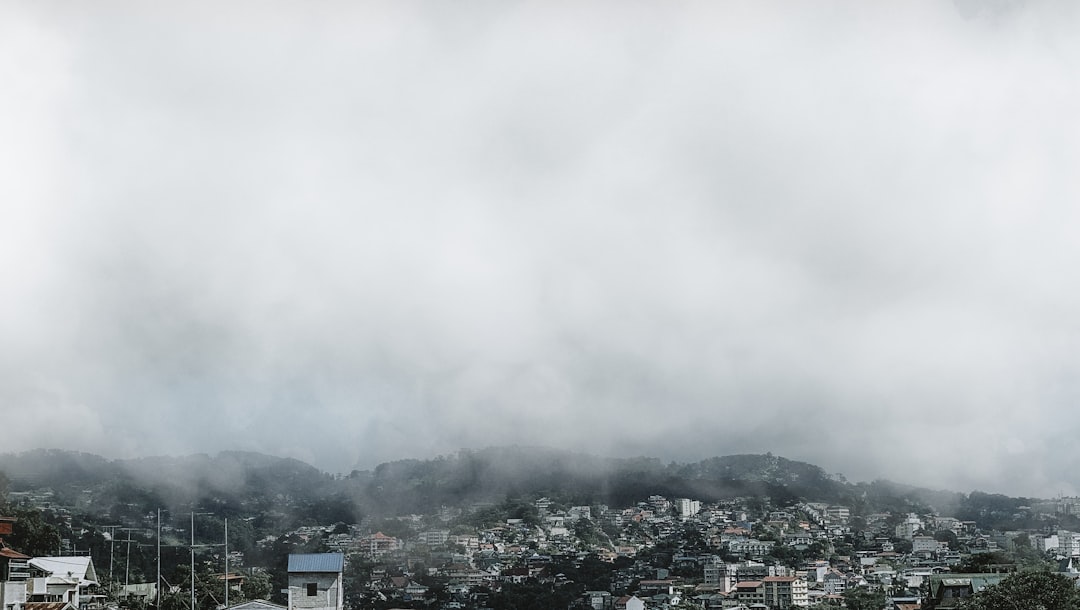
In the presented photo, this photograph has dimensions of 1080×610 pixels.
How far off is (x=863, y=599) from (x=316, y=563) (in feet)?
178

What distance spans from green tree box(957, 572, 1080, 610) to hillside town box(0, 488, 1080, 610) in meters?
13.3

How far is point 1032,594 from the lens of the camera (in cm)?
4003

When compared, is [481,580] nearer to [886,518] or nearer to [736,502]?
[736,502]

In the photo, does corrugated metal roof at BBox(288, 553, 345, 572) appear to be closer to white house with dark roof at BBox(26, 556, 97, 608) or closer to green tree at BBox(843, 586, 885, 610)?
Result: white house with dark roof at BBox(26, 556, 97, 608)

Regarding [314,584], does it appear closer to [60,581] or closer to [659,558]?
[60,581]

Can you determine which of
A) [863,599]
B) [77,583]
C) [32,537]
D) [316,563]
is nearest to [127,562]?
[32,537]

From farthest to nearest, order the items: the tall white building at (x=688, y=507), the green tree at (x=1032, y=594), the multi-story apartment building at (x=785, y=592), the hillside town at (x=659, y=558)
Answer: the tall white building at (x=688, y=507) < the multi-story apartment building at (x=785, y=592) < the hillside town at (x=659, y=558) < the green tree at (x=1032, y=594)

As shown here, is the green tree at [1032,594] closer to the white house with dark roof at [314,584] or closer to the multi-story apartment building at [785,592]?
the white house with dark roof at [314,584]

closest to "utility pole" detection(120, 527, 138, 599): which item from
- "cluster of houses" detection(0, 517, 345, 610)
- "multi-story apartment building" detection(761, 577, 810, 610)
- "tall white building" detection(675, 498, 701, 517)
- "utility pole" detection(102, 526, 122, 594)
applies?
"utility pole" detection(102, 526, 122, 594)

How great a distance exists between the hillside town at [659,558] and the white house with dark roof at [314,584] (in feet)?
46.9

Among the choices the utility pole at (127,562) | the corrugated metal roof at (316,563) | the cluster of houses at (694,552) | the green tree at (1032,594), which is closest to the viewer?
the green tree at (1032,594)

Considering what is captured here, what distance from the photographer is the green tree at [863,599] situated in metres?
82.2

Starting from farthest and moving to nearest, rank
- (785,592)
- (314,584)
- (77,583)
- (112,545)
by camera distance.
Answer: (785,592) < (112,545) < (77,583) < (314,584)

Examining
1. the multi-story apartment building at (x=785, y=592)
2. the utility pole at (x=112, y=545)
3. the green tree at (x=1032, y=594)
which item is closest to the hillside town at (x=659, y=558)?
the multi-story apartment building at (x=785, y=592)
